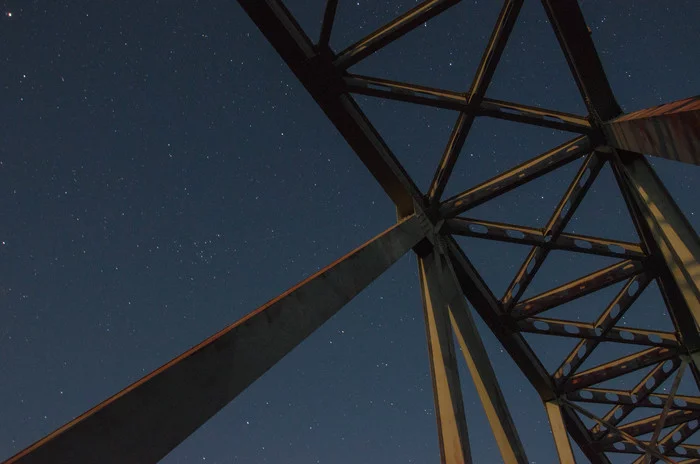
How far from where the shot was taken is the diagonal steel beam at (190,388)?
1.84m

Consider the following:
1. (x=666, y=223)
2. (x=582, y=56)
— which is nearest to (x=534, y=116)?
(x=582, y=56)

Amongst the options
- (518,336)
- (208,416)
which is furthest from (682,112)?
(518,336)

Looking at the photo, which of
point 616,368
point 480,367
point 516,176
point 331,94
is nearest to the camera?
point 331,94

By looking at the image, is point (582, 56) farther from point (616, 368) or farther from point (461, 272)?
point (616, 368)

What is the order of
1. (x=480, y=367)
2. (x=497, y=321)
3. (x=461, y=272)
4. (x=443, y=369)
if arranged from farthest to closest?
1. (x=497, y=321)
2. (x=461, y=272)
3. (x=480, y=367)
4. (x=443, y=369)

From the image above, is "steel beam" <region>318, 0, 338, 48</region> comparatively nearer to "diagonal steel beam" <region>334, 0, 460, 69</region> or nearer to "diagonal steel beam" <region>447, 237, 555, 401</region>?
"diagonal steel beam" <region>334, 0, 460, 69</region>

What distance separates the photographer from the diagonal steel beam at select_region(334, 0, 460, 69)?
202 inches

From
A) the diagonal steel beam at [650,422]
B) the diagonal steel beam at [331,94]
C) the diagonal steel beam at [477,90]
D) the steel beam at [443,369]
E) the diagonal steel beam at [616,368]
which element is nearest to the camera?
the steel beam at [443,369]

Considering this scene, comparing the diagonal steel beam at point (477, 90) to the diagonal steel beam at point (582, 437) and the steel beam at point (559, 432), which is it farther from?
the diagonal steel beam at point (582, 437)

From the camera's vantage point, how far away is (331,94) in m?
Answer: 5.60

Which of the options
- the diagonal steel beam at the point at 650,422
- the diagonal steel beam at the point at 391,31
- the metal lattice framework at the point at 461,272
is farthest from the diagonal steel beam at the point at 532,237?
the diagonal steel beam at the point at 650,422

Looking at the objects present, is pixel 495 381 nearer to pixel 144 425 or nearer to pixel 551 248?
pixel 551 248

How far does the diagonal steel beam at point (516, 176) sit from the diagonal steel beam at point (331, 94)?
611 millimetres

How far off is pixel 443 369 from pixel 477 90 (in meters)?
3.26
